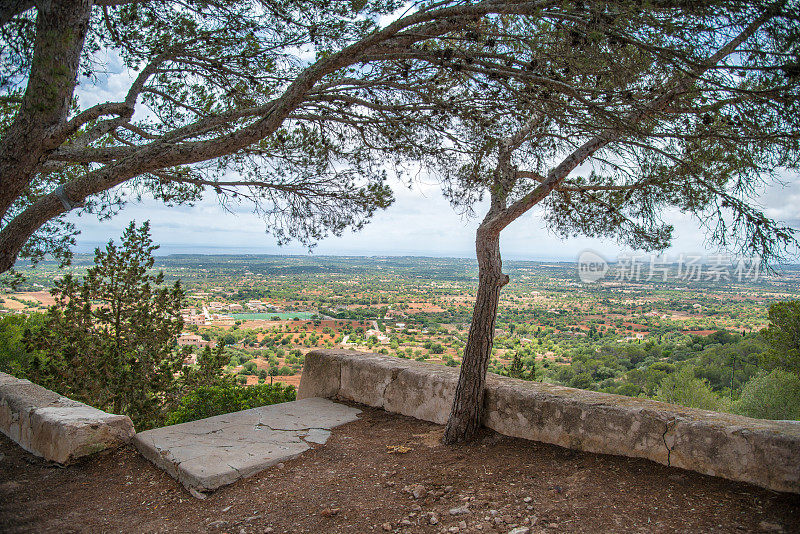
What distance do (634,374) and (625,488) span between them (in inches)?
424

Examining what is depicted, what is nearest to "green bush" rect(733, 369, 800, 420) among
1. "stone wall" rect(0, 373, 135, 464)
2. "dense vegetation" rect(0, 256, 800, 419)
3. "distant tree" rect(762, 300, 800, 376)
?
"dense vegetation" rect(0, 256, 800, 419)

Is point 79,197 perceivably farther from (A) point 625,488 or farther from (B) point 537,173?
(A) point 625,488

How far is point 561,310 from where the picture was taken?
14492 mm

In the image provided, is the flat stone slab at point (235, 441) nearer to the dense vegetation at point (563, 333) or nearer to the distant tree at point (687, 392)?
the dense vegetation at point (563, 333)

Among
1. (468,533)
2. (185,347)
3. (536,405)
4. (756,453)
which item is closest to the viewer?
(468,533)

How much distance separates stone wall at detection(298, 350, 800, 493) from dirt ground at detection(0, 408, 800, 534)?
82 millimetres

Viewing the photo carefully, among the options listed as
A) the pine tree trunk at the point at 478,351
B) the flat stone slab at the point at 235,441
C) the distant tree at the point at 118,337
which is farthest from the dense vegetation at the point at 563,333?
the pine tree trunk at the point at 478,351

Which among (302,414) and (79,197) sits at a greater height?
(79,197)

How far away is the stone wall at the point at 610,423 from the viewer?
2393 millimetres

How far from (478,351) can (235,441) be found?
2003 millimetres

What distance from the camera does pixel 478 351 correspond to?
3480mm

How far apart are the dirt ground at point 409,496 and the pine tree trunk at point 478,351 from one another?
153 millimetres

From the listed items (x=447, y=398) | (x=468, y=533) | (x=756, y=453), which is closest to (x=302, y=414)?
(x=447, y=398)

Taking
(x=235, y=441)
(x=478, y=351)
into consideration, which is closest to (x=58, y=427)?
(x=235, y=441)
